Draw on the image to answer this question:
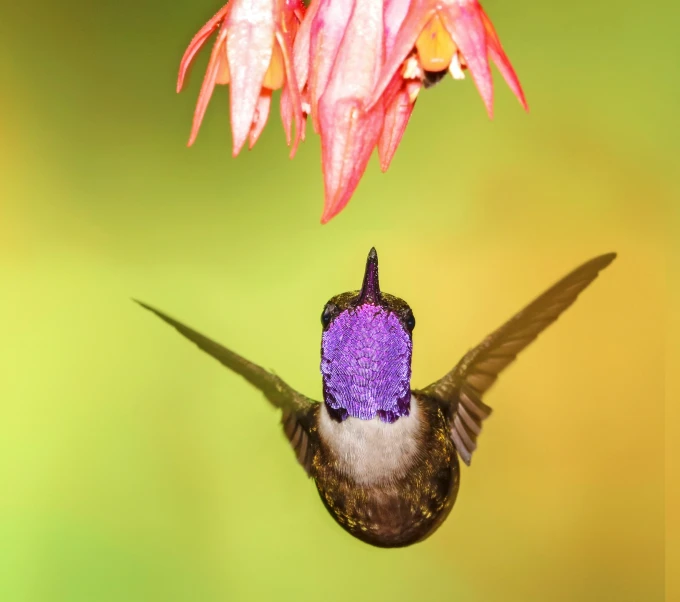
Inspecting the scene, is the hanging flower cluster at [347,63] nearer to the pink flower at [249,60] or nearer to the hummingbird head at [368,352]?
the pink flower at [249,60]

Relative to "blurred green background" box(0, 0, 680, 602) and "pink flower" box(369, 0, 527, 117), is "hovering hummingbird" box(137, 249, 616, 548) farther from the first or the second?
"blurred green background" box(0, 0, 680, 602)

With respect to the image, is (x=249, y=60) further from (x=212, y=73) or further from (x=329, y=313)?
(x=329, y=313)

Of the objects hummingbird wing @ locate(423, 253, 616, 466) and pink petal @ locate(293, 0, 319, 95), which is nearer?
pink petal @ locate(293, 0, 319, 95)

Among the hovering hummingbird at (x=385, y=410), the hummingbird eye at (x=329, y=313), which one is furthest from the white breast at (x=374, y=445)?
the hummingbird eye at (x=329, y=313)

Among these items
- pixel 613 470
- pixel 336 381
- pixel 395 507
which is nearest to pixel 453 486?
pixel 395 507

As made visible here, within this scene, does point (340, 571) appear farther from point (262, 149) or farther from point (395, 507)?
point (262, 149)

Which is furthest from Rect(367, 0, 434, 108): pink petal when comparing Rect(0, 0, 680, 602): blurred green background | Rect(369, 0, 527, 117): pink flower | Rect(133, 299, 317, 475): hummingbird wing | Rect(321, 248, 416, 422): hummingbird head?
Rect(0, 0, 680, 602): blurred green background
